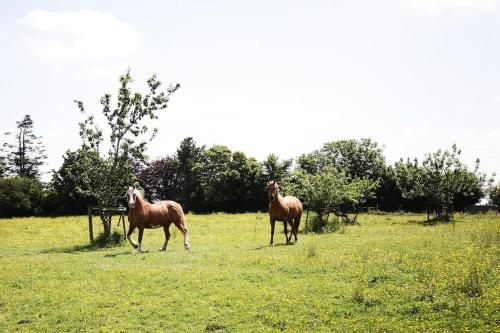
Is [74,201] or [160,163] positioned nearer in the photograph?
[74,201]

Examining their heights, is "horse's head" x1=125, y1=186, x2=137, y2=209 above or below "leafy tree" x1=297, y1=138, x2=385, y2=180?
below

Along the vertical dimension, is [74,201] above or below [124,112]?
below

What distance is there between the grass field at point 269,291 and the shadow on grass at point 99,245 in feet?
16.8

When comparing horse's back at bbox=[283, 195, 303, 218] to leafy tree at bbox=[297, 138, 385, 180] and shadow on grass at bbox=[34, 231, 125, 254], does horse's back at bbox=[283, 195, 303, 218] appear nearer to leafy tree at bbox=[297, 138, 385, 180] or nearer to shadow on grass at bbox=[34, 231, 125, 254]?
shadow on grass at bbox=[34, 231, 125, 254]

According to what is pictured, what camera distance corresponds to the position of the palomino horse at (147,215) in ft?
76.1

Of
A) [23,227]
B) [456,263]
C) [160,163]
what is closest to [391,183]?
[160,163]

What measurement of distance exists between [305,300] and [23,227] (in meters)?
35.6

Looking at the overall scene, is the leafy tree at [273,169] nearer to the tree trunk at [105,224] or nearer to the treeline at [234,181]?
the treeline at [234,181]

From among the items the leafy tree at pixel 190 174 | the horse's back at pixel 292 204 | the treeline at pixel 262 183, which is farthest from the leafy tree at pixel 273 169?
the horse's back at pixel 292 204

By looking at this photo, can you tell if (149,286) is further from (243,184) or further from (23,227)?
(243,184)

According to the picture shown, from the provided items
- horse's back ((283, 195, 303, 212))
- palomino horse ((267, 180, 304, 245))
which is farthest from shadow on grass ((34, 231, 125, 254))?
horse's back ((283, 195, 303, 212))

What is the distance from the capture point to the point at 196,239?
1166 inches

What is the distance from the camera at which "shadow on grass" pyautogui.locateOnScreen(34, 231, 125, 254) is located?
25.3 metres

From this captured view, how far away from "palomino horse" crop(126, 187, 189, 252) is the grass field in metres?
3.06
